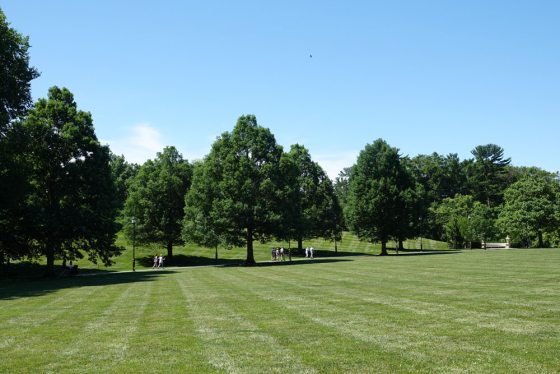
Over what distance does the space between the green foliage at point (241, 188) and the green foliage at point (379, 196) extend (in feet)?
65.2

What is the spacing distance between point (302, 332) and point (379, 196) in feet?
193

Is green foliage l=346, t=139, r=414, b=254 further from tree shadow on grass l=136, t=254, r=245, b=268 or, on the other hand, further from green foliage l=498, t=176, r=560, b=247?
green foliage l=498, t=176, r=560, b=247

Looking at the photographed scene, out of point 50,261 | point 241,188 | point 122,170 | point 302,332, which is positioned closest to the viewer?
point 302,332

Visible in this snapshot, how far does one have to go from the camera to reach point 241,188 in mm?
51906

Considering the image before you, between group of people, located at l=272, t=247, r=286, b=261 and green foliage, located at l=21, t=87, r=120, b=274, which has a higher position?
green foliage, located at l=21, t=87, r=120, b=274

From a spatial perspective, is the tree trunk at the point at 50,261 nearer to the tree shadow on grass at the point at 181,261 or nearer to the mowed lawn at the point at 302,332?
the tree shadow on grass at the point at 181,261

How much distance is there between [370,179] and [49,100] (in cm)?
4590

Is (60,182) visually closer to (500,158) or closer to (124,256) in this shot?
(124,256)

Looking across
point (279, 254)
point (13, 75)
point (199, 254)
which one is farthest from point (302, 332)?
point (199, 254)

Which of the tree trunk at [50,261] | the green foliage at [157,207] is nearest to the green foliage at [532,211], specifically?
the green foliage at [157,207]

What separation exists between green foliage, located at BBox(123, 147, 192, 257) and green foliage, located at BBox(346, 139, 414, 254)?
86.3 ft

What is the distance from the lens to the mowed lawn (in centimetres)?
877

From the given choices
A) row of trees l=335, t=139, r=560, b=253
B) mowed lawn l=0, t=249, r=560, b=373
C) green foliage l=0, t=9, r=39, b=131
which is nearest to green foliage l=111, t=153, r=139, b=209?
row of trees l=335, t=139, r=560, b=253

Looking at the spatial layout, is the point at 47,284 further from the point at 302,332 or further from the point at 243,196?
the point at 302,332
